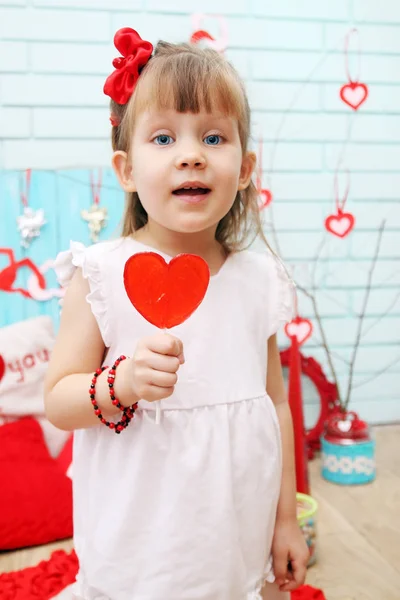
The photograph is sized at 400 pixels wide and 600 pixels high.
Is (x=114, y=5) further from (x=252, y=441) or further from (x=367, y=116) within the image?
(x=252, y=441)

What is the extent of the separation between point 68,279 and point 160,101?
0.29 meters

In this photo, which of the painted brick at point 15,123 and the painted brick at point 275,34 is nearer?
the painted brick at point 15,123

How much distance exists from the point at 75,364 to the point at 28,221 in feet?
3.93

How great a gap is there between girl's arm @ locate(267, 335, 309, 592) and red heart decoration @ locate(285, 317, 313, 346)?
931 mm

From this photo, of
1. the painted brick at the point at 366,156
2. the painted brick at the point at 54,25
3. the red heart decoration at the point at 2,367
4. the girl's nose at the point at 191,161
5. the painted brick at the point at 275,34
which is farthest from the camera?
the painted brick at the point at 366,156

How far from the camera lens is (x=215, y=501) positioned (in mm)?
843

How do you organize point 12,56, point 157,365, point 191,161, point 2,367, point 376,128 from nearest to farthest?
1. point 157,365
2. point 191,161
3. point 2,367
4. point 12,56
5. point 376,128

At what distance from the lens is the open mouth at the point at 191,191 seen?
32.8 inches

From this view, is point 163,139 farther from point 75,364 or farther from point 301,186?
point 301,186

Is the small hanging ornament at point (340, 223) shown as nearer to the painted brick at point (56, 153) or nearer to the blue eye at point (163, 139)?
the painted brick at point (56, 153)

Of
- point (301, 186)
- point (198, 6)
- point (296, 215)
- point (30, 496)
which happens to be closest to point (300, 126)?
point (301, 186)

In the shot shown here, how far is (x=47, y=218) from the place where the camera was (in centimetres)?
197

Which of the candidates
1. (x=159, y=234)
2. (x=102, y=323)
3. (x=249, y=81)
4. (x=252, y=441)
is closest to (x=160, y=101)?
(x=159, y=234)

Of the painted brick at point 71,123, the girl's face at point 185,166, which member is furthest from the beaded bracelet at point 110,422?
the painted brick at point 71,123
